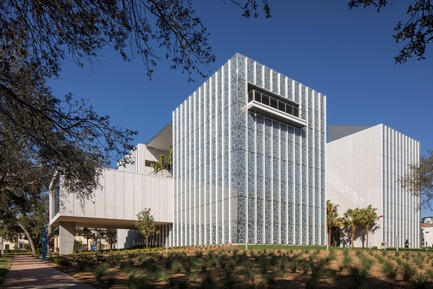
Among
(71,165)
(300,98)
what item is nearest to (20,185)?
(71,165)

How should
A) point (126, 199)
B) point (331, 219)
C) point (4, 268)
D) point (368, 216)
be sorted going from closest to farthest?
point (4, 268)
point (126, 199)
point (368, 216)
point (331, 219)

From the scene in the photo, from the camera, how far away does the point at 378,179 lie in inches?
1895

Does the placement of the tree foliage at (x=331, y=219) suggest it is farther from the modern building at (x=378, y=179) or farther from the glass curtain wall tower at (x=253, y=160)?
the glass curtain wall tower at (x=253, y=160)

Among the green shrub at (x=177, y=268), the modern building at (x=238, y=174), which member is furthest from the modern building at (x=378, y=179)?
the green shrub at (x=177, y=268)

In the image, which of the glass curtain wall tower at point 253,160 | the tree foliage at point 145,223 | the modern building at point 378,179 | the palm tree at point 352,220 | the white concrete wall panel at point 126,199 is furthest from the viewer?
the modern building at point 378,179

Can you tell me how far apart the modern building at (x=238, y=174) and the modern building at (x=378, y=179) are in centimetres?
1228

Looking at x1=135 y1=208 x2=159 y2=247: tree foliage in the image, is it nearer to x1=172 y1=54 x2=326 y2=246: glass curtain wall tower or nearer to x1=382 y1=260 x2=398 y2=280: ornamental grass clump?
x1=172 y1=54 x2=326 y2=246: glass curtain wall tower

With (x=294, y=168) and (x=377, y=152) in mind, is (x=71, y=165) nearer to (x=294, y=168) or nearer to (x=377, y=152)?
(x=294, y=168)

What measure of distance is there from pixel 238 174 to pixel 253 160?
2.03 meters

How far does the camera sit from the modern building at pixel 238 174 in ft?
108

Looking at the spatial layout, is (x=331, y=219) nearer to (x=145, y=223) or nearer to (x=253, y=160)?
(x=253, y=160)

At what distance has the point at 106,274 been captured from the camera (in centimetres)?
1343

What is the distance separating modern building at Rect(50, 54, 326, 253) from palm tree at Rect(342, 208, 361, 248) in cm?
1061

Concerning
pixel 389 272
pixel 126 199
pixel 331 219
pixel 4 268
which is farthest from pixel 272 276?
pixel 331 219
